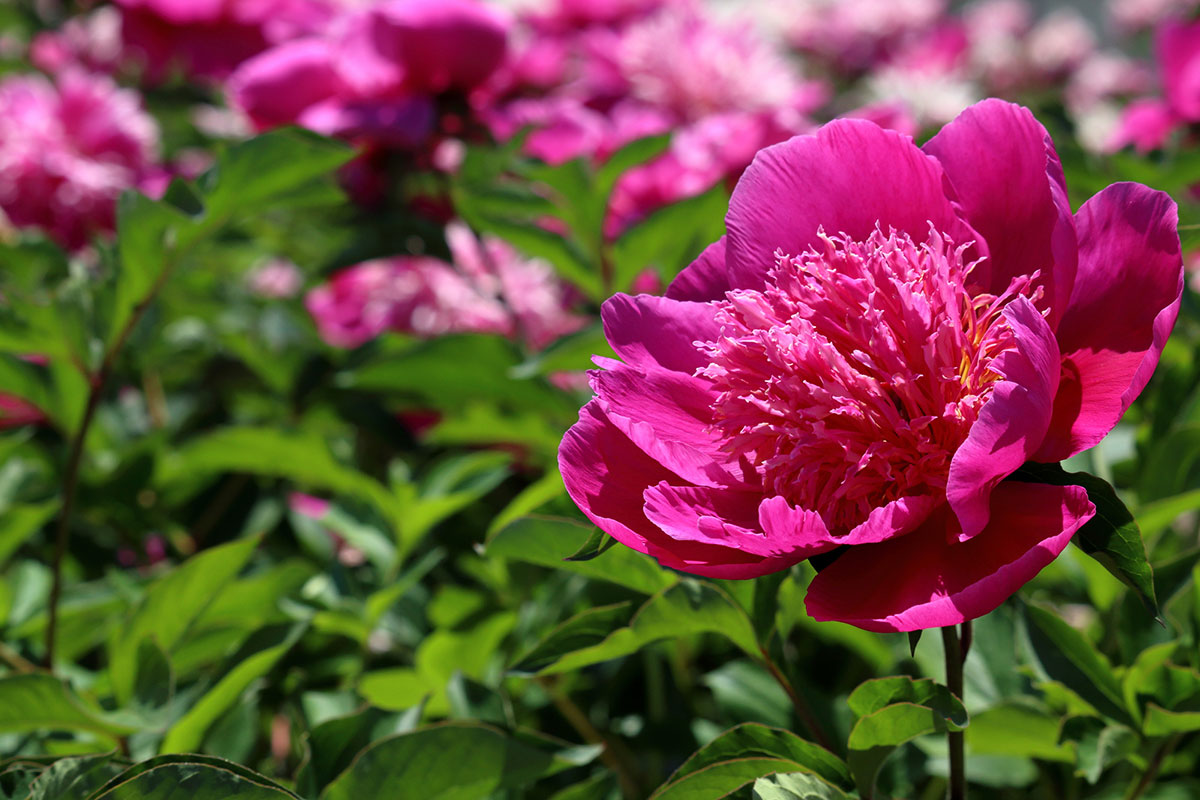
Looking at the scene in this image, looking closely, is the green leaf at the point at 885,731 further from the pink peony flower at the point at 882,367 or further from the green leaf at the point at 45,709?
the green leaf at the point at 45,709

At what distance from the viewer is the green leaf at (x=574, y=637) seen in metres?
0.59

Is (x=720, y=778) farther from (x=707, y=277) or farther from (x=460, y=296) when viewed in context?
(x=460, y=296)

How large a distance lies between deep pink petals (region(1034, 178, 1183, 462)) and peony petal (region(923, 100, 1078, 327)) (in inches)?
0.7

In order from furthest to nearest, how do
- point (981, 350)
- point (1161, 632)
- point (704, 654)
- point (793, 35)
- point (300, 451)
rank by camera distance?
point (793, 35) → point (704, 654) → point (300, 451) → point (1161, 632) → point (981, 350)

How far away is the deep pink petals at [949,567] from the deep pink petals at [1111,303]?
0.11ft

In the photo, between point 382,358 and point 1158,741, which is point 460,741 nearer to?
point 1158,741

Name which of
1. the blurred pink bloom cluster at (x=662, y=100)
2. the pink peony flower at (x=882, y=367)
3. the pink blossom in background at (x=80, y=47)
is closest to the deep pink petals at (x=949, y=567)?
the pink peony flower at (x=882, y=367)

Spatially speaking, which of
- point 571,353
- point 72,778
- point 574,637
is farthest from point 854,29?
point 72,778

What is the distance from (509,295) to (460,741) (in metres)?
0.82

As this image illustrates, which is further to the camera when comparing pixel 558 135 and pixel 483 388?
pixel 558 135

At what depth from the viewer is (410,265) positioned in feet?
4.50

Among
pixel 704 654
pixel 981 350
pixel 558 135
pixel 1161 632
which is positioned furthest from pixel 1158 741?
pixel 558 135

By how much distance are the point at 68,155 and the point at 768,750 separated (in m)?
1.43

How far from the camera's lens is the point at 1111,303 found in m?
0.50
